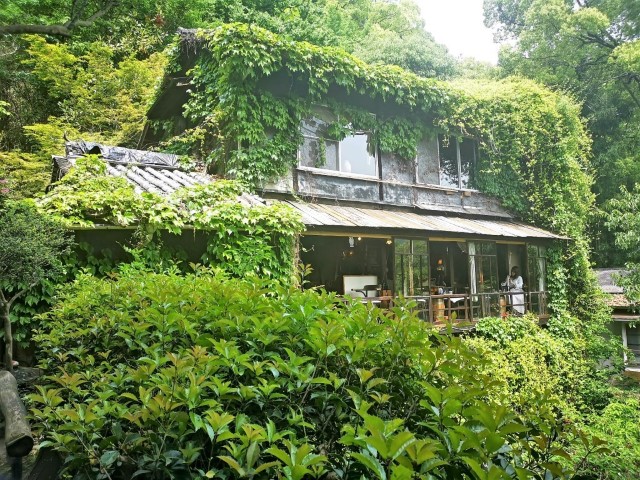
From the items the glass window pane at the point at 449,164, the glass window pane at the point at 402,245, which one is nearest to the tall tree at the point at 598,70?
the glass window pane at the point at 449,164

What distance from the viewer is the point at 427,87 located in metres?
14.6

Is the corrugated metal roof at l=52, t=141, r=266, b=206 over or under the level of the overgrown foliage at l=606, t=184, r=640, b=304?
over

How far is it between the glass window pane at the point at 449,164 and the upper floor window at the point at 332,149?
3.18 m

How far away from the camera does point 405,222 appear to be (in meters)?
12.7

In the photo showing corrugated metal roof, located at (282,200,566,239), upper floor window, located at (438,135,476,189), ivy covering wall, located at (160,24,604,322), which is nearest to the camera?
corrugated metal roof, located at (282,200,566,239)

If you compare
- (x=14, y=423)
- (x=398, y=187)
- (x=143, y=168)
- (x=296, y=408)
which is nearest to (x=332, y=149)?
(x=398, y=187)

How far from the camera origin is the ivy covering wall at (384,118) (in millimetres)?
11453

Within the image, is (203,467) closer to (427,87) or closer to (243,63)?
(243,63)

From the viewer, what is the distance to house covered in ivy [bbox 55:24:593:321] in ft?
38.1

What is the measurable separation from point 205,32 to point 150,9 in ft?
18.8

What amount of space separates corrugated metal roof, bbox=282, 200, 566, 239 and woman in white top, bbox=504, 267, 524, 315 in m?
1.74

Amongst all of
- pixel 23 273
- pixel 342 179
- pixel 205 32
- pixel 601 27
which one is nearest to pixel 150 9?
pixel 205 32

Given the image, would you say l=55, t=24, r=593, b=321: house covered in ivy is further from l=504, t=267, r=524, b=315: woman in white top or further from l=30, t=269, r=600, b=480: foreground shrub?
l=30, t=269, r=600, b=480: foreground shrub

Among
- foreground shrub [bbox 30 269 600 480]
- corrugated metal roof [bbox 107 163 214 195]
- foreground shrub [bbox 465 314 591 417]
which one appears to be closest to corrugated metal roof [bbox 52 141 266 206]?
corrugated metal roof [bbox 107 163 214 195]
